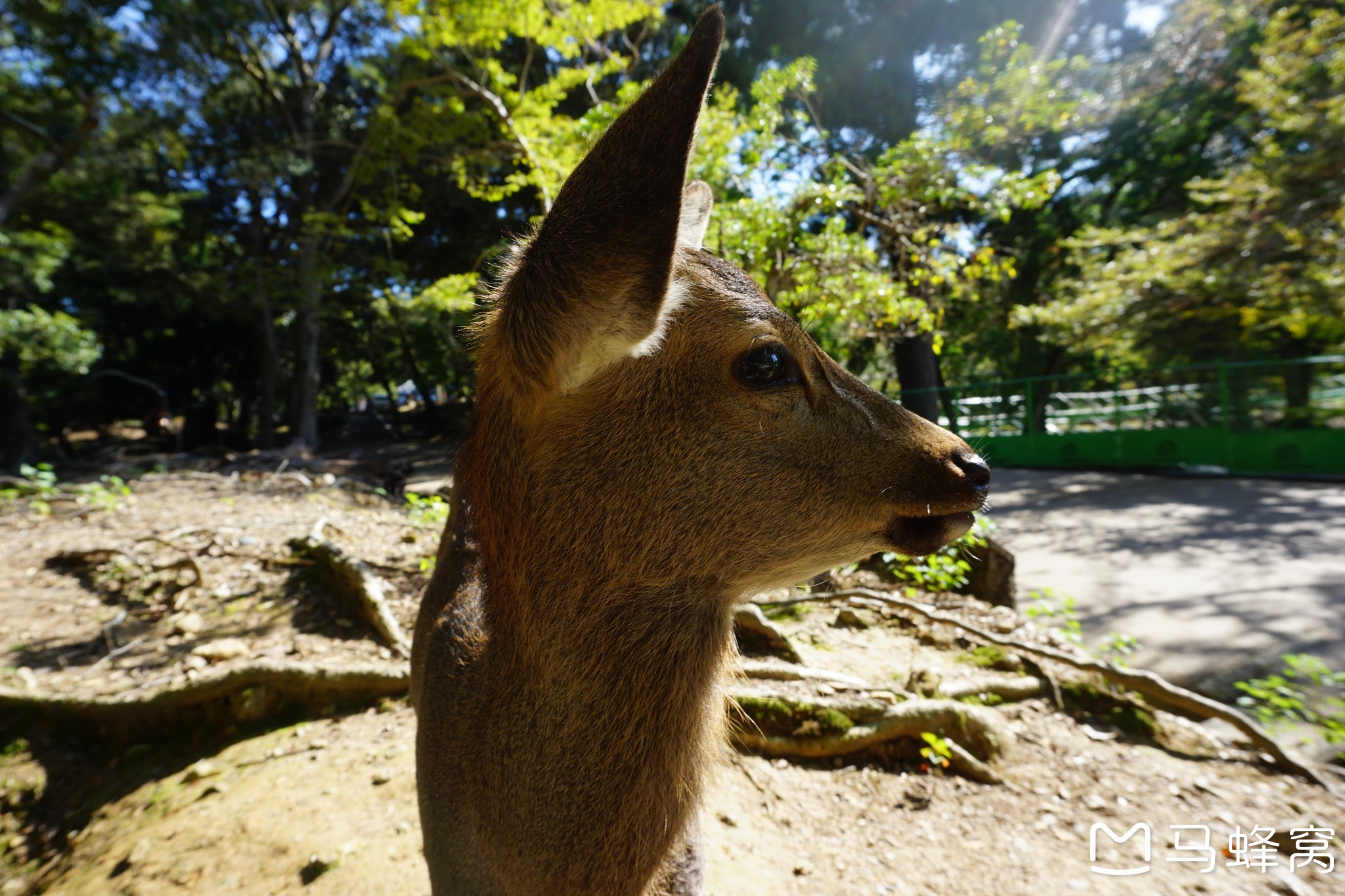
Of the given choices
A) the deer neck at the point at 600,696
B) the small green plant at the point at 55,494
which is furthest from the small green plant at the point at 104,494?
the deer neck at the point at 600,696

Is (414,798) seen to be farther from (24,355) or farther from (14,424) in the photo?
(14,424)

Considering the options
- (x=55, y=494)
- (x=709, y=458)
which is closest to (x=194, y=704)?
(x=709, y=458)

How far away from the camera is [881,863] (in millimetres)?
2805

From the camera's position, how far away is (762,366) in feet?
4.41

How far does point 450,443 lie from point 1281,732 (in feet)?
16.4

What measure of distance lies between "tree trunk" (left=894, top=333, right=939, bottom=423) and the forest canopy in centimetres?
8

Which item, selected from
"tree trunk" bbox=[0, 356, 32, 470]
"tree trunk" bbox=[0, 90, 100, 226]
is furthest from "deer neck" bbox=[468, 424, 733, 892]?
"tree trunk" bbox=[0, 356, 32, 470]

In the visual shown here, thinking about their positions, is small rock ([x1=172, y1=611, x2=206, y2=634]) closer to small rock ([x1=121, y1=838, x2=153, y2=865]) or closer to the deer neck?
small rock ([x1=121, y1=838, x2=153, y2=865])

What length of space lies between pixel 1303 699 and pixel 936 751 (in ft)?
9.03

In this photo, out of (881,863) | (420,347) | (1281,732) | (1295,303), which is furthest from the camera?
(420,347)

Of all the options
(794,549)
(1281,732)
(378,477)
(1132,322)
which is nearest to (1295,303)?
(1132,322)

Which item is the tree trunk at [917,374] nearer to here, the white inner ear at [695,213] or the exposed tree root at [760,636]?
the exposed tree root at [760,636]

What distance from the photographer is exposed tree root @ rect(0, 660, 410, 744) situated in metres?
3.85

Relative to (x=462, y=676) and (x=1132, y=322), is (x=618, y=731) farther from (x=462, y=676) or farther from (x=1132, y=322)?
(x=1132, y=322)
